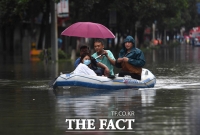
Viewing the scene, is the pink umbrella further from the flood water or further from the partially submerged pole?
the partially submerged pole

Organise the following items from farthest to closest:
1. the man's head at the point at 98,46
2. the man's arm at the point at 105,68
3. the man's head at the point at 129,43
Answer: the man's head at the point at 129,43 → the man's head at the point at 98,46 → the man's arm at the point at 105,68

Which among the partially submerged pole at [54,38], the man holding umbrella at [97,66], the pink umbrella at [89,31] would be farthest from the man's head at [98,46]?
the partially submerged pole at [54,38]

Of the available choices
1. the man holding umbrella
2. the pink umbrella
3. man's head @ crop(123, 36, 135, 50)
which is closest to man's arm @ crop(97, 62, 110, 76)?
the man holding umbrella

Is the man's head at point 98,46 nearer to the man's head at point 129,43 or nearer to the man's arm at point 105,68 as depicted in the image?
the man's arm at point 105,68

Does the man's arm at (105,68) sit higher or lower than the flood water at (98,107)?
higher

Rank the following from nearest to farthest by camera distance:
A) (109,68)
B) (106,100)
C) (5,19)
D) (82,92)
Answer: (106,100)
(82,92)
(109,68)
(5,19)

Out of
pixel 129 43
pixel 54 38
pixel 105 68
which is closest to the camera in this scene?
pixel 105 68

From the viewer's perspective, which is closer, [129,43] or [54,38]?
[129,43]

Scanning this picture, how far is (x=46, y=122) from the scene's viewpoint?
1123 cm

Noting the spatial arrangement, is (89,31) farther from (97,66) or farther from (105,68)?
(105,68)

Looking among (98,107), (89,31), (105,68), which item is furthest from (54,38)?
(98,107)

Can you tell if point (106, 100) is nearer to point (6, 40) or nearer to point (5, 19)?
point (5, 19)

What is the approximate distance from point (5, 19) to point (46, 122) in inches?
1469

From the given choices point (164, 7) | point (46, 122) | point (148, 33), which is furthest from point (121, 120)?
point (148, 33)
